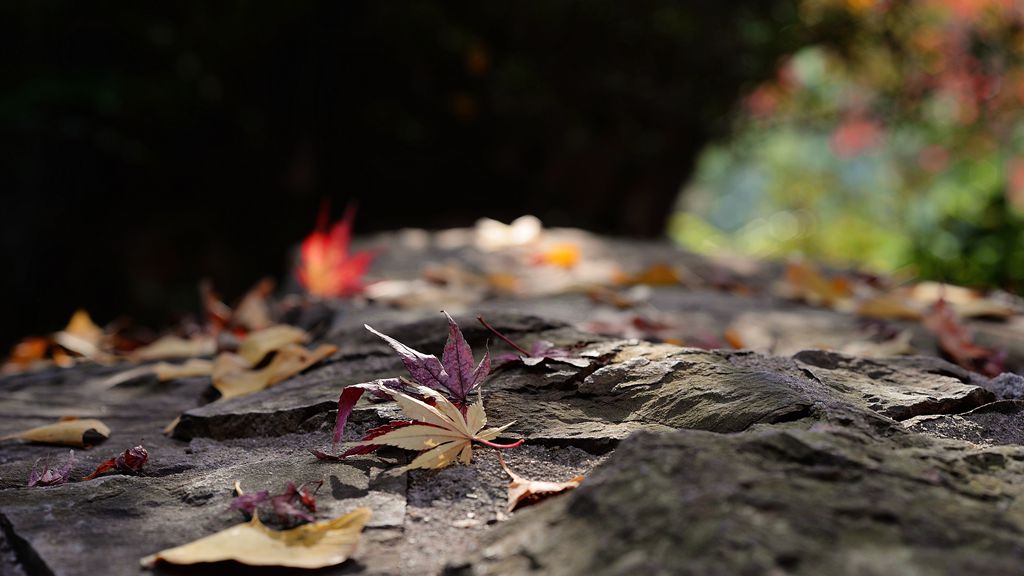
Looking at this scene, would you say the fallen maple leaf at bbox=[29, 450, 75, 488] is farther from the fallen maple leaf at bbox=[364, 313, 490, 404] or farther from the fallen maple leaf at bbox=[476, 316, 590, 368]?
the fallen maple leaf at bbox=[476, 316, 590, 368]

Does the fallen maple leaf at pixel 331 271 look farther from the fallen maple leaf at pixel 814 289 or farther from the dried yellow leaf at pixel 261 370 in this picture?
the fallen maple leaf at pixel 814 289

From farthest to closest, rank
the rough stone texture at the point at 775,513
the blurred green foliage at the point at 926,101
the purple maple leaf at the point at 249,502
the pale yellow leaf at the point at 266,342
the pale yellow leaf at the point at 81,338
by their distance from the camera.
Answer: the blurred green foliage at the point at 926,101 → the pale yellow leaf at the point at 81,338 → the pale yellow leaf at the point at 266,342 → the purple maple leaf at the point at 249,502 → the rough stone texture at the point at 775,513

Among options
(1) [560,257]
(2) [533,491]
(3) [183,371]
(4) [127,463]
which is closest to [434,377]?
(2) [533,491]

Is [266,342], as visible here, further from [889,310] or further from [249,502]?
[889,310]

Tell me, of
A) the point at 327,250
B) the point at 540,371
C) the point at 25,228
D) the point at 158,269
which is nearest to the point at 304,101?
the point at 158,269

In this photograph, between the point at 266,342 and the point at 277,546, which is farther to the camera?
the point at 266,342

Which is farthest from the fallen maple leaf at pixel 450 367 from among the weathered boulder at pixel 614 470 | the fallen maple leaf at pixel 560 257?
the fallen maple leaf at pixel 560 257

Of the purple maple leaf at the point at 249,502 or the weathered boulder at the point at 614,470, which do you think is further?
the purple maple leaf at the point at 249,502

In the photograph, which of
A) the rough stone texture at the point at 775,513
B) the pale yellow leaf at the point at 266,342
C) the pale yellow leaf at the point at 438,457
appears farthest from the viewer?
the pale yellow leaf at the point at 266,342
